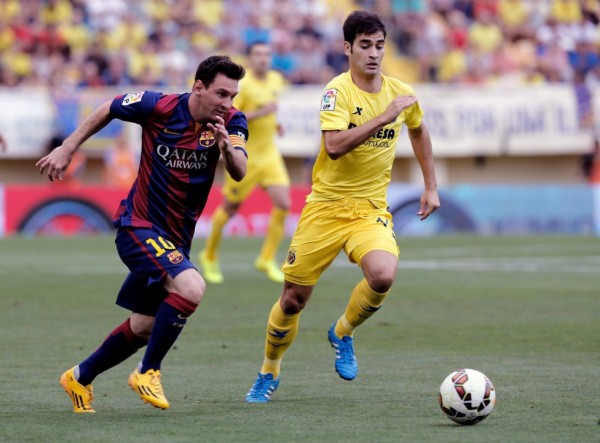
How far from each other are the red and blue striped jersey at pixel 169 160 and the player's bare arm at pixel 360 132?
0.67 meters

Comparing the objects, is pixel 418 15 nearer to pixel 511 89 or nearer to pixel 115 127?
pixel 511 89

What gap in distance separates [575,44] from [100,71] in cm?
1137

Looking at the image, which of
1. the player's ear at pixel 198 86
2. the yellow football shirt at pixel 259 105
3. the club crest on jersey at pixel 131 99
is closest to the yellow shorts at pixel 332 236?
the player's ear at pixel 198 86

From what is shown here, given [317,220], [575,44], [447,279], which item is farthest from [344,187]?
[575,44]

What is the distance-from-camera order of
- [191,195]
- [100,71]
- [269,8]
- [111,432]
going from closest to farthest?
[111,432], [191,195], [100,71], [269,8]

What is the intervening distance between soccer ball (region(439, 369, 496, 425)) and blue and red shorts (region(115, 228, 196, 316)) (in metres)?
1.64

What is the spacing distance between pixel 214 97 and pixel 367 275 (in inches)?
62.2

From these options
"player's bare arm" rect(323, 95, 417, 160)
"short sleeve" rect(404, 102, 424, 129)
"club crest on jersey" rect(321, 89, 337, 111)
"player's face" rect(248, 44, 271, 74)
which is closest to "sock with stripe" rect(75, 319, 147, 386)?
"player's bare arm" rect(323, 95, 417, 160)

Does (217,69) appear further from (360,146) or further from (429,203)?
(429,203)

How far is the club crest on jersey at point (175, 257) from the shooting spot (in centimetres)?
733

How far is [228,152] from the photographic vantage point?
278 inches

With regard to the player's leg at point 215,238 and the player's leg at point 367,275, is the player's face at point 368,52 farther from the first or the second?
the player's leg at point 215,238

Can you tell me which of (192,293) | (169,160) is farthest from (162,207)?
(192,293)

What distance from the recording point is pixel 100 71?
88.4ft
